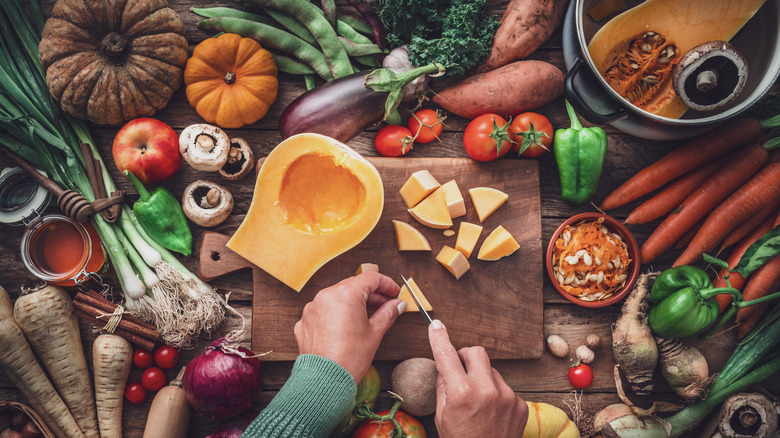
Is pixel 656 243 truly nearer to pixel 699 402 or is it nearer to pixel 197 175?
pixel 699 402

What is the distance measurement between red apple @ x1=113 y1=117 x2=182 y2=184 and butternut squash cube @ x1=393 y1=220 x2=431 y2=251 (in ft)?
3.72

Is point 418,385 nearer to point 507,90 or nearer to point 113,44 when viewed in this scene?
point 507,90

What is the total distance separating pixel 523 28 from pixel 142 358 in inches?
96.3

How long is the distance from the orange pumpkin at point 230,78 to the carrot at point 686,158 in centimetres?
179

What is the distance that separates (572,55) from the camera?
2.13 metres

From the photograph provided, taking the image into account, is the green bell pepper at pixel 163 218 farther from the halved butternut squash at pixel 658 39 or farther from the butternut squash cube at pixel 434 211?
the halved butternut squash at pixel 658 39

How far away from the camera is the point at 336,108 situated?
2211 millimetres

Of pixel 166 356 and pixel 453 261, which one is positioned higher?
pixel 453 261

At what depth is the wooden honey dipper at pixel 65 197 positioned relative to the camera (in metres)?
2.20

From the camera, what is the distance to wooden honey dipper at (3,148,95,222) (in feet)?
7.21

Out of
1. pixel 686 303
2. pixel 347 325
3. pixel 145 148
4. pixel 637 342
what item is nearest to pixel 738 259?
pixel 686 303

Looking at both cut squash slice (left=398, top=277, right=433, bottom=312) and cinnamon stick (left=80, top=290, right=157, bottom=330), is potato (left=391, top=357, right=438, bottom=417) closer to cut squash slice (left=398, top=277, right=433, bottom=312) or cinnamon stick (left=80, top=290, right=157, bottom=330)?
cut squash slice (left=398, top=277, right=433, bottom=312)

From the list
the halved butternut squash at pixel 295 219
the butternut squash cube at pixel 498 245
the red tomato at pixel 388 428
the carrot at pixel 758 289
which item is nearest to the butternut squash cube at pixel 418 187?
the halved butternut squash at pixel 295 219

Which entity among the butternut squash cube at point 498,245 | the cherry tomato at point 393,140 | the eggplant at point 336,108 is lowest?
the butternut squash cube at point 498,245
